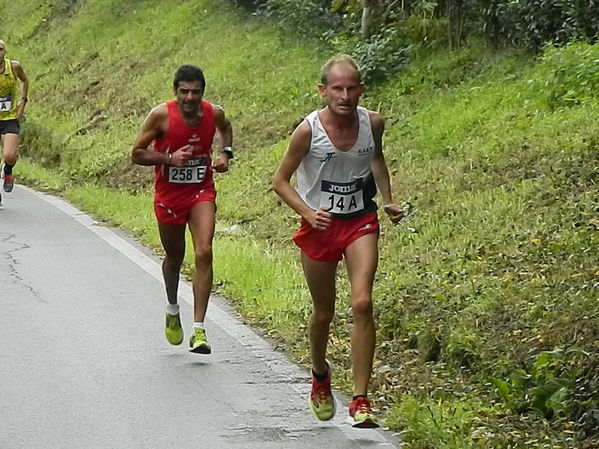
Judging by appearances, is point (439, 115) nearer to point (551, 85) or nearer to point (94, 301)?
point (551, 85)

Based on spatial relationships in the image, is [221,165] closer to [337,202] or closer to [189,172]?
[189,172]

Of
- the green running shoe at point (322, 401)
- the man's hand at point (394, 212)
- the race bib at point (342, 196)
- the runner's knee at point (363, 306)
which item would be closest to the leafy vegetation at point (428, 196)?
the green running shoe at point (322, 401)

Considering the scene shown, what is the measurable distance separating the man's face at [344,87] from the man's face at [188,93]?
2072 mm

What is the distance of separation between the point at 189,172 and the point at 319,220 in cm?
240

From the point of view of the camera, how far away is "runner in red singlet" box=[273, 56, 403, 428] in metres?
6.92

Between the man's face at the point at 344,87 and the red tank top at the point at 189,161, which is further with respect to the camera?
the red tank top at the point at 189,161

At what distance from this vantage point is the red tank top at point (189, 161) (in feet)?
29.4

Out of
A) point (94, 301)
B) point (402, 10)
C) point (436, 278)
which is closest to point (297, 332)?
point (436, 278)

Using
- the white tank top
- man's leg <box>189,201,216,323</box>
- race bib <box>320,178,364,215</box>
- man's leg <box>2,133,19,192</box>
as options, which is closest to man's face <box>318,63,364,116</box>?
the white tank top

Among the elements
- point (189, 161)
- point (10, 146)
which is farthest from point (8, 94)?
point (189, 161)

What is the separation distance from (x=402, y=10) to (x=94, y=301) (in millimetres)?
9645

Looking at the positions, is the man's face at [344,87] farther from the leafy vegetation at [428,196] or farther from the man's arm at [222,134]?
the man's arm at [222,134]

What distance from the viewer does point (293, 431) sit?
718cm

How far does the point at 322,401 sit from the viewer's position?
7234mm
